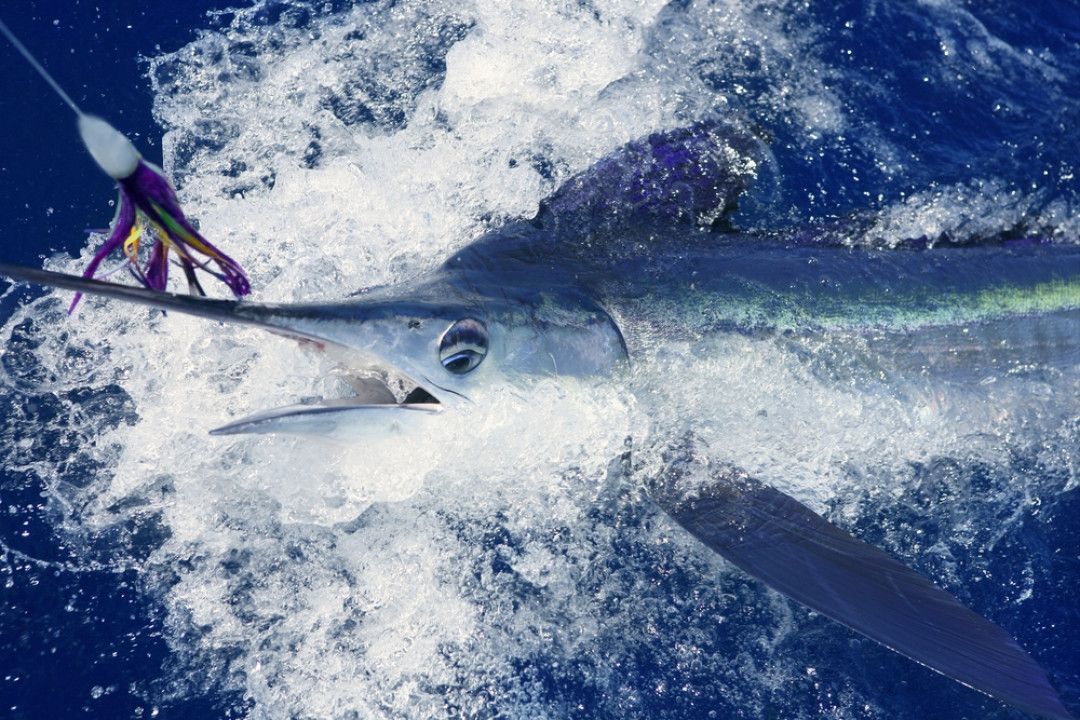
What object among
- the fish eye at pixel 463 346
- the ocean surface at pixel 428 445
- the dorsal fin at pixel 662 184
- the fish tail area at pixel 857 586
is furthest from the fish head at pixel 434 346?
the fish tail area at pixel 857 586

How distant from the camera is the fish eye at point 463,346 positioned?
9.44ft

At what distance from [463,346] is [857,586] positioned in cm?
148

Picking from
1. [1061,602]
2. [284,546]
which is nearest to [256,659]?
[284,546]

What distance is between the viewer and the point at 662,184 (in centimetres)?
371

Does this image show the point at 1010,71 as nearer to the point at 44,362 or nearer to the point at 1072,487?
the point at 1072,487

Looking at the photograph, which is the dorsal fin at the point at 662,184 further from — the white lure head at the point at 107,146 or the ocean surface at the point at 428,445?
the white lure head at the point at 107,146

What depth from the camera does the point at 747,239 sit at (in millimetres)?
3559

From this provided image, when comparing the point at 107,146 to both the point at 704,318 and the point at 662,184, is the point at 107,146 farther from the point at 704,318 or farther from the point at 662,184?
the point at 662,184

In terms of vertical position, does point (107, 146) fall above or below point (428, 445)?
above

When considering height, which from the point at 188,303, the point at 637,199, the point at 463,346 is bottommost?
the point at 463,346

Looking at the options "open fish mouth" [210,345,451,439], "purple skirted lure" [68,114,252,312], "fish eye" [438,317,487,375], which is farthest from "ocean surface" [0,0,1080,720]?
"purple skirted lure" [68,114,252,312]

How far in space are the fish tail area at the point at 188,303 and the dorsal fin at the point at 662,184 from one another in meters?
1.26

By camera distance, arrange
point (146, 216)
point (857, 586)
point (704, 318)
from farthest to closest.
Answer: point (704, 318) < point (857, 586) < point (146, 216)

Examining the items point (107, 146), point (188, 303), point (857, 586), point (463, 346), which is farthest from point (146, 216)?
point (857, 586)
